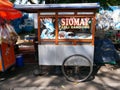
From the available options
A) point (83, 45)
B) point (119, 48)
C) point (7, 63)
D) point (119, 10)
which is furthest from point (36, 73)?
point (119, 10)

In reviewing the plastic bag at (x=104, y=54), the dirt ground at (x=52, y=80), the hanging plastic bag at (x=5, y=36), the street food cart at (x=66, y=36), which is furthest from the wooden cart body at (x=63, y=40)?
the plastic bag at (x=104, y=54)

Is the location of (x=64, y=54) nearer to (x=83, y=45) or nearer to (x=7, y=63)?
(x=83, y=45)

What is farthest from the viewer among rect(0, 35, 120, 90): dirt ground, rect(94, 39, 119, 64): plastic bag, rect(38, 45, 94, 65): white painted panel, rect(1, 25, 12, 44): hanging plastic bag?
rect(94, 39, 119, 64): plastic bag

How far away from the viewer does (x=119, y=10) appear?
1738 centimetres

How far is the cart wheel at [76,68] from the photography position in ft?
21.7

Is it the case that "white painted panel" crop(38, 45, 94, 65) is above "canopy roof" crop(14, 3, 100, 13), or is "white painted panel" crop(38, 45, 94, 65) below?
below

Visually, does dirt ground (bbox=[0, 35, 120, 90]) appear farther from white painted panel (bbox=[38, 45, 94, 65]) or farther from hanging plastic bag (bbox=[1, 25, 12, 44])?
hanging plastic bag (bbox=[1, 25, 12, 44])

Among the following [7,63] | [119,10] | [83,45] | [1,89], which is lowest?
[1,89]

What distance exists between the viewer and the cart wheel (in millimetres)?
6606

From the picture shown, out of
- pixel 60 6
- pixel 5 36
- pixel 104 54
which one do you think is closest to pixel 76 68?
pixel 104 54

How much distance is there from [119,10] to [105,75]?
1104 cm

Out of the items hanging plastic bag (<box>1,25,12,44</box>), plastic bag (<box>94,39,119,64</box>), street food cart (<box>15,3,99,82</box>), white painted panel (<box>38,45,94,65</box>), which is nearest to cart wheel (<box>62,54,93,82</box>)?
street food cart (<box>15,3,99,82</box>)

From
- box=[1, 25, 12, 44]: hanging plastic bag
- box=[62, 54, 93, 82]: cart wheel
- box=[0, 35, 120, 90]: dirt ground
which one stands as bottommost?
box=[0, 35, 120, 90]: dirt ground

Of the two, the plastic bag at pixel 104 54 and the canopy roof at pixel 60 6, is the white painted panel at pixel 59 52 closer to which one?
the canopy roof at pixel 60 6
